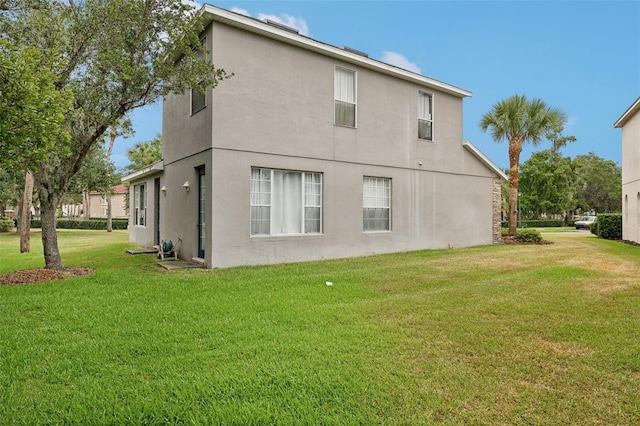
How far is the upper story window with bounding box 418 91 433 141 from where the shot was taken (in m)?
13.5

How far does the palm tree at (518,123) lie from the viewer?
1756 cm

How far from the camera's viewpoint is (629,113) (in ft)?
56.8

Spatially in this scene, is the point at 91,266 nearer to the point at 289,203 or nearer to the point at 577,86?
the point at 289,203

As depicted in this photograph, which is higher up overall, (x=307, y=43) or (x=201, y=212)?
(x=307, y=43)

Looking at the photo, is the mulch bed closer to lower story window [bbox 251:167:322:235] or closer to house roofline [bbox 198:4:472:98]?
lower story window [bbox 251:167:322:235]

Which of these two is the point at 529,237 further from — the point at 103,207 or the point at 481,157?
the point at 103,207

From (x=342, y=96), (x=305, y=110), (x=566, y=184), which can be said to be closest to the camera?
(x=305, y=110)

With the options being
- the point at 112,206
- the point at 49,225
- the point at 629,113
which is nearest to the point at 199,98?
the point at 49,225

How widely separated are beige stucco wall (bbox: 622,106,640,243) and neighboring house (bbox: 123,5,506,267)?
871 centimetres

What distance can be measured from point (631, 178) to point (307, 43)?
1704cm

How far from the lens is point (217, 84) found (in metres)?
8.79

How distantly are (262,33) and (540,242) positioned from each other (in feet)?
46.7

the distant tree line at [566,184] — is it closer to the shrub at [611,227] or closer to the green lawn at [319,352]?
the shrub at [611,227]

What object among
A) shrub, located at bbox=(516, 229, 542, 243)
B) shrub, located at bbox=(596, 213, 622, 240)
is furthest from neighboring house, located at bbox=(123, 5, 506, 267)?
shrub, located at bbox=(596, 213, 622, 240)
